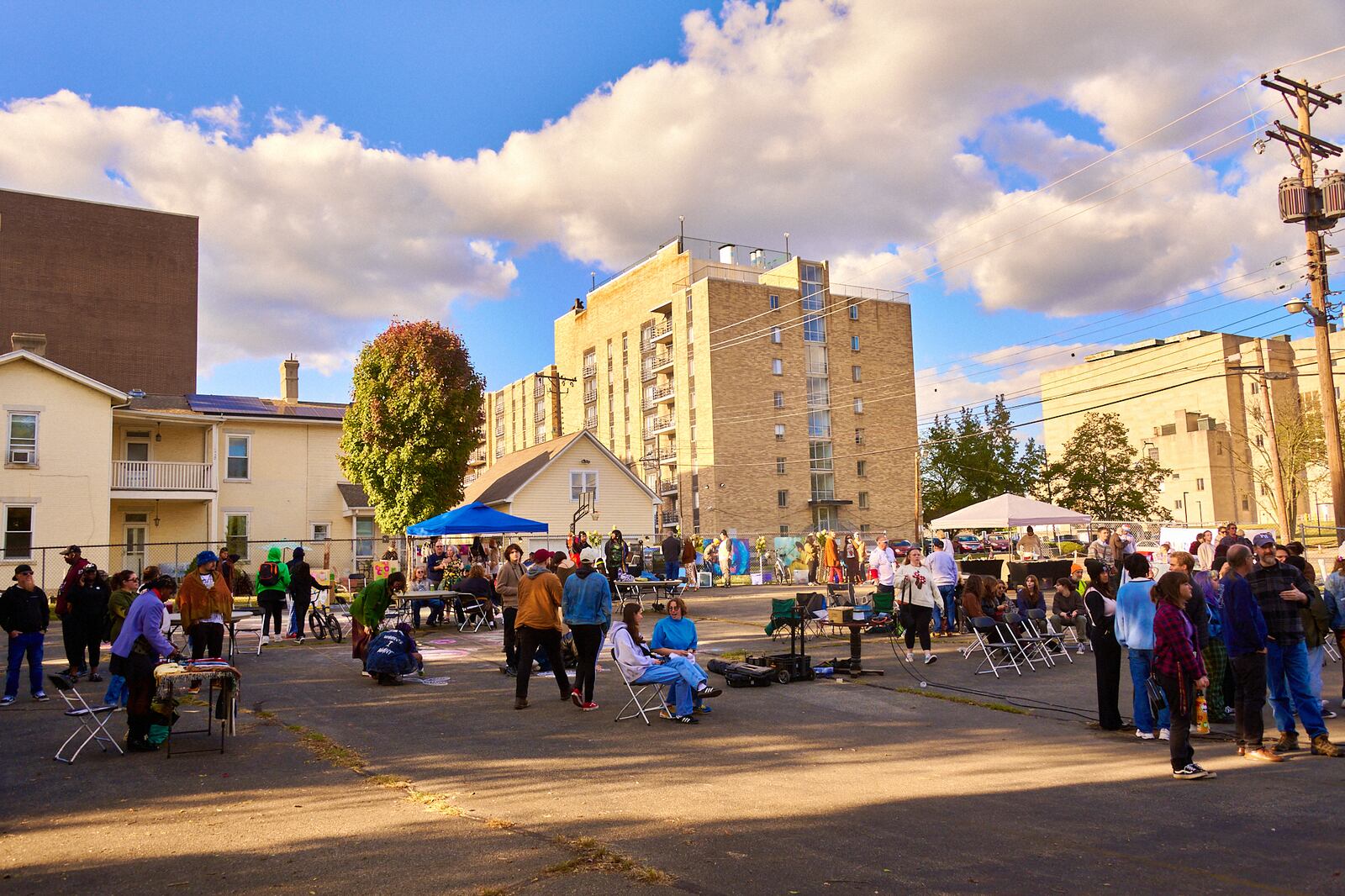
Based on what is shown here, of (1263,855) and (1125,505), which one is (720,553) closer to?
(1125,505)

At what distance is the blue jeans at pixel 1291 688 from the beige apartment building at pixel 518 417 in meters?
71.1

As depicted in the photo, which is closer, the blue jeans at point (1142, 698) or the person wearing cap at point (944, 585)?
the blue jeans at point (1142, 698)

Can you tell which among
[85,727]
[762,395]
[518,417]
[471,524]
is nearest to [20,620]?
[85,727]

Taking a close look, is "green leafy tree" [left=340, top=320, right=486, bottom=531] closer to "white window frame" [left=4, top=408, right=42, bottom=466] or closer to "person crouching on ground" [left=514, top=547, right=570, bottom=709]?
"white window frame" [left=4, top=408, right=42, bottom=466]

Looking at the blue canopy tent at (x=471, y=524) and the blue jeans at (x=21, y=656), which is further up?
the blue canopy tent at (x=471, y=524)

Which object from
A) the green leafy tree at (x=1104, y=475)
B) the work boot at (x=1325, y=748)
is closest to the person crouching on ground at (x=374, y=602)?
the work boot at (x=1325, y=748)

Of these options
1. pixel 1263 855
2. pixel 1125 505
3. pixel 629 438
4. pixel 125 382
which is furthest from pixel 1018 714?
pixel 629 438

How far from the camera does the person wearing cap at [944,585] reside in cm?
1633

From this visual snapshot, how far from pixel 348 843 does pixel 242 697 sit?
699 centimetres

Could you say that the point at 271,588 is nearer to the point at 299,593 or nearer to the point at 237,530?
the point at 299,593

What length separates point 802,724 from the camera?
10.1 meters

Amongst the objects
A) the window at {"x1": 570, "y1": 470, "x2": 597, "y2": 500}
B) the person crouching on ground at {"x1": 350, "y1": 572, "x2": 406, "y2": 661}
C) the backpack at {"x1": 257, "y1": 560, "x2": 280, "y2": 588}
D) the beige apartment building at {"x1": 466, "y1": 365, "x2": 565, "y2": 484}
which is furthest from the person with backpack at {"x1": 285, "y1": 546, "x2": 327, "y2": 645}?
the beige apartment building at {"x1": 466, "y1": 365, "x2": 565, "y2": 484}

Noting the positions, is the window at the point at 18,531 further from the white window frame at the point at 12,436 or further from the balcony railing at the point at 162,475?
the balcony railing at the point at 162,475

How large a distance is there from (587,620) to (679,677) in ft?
4.71
